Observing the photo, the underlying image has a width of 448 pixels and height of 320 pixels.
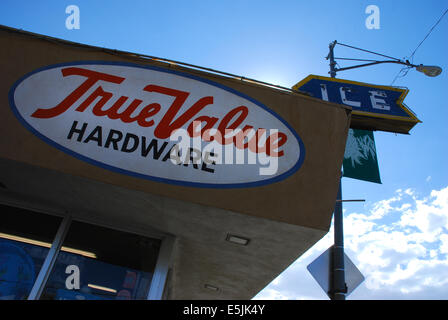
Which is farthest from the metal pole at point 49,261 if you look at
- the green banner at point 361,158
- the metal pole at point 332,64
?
the metal pole at point 332,64

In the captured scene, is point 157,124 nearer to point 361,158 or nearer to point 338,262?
point 338,262

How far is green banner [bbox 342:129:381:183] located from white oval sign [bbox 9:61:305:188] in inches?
60.0

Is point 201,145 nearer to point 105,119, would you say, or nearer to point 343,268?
point 105,119

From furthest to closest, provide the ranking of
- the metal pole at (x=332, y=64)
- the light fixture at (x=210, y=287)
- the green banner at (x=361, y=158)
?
the light fixture at (x=210, y=287), the metal pole at (x=332, y=64), the green banner at (x=361, y=158)

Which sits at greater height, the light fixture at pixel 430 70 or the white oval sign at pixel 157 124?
the light fixture at pixel 430 70

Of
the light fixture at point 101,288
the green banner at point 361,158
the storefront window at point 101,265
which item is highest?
the green banner at point 361,158

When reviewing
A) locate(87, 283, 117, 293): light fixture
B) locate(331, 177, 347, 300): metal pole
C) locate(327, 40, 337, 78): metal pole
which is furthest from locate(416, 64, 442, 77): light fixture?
locate(87, 283, 117, 293): light fixture

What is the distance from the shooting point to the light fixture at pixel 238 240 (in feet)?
14.7

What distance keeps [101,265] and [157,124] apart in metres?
2.21

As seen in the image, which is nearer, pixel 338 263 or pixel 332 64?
pixel 338 263

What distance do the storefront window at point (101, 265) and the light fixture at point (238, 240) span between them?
45.2 inches

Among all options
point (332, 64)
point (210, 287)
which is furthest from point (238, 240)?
point (332, 64)

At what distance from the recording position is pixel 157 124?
4.12m

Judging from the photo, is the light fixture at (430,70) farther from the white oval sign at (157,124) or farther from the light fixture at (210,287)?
the light fixture at (210,287)
